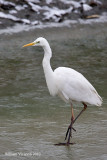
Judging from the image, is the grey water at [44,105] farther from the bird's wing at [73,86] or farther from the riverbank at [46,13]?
the riverbank at [46,13]

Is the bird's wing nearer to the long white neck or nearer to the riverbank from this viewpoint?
the long white neck

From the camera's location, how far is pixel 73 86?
23.1 feet

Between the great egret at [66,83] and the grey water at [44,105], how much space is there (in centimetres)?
45

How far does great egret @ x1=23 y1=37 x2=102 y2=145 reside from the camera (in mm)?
6930

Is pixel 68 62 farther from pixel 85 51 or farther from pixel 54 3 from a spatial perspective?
pixel 54 3

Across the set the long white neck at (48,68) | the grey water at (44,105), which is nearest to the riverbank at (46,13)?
the grey water at (44,105)

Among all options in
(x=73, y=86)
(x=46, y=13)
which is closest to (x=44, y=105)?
(x=73, y=86)

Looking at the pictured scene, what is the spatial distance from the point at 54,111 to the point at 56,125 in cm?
79

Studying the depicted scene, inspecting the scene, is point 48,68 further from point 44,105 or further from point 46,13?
point 46,13

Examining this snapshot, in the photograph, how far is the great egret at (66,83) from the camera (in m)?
6.93

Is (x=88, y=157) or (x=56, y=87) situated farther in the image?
(x=56, y=87)

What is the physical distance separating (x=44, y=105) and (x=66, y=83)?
179 cm

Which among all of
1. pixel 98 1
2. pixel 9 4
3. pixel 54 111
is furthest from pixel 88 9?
pixel 54 111

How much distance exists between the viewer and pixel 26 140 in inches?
268
